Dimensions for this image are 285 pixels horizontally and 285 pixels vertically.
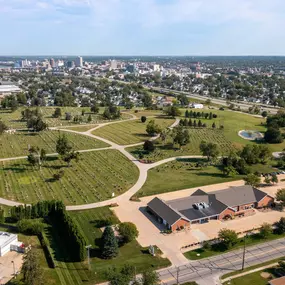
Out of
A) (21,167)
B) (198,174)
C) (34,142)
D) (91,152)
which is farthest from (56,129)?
(198,174)

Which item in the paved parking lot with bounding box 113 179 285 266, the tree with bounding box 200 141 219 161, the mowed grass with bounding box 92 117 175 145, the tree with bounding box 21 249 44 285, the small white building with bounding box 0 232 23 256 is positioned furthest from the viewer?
the mowed grass with bounding box 92 117 175 145

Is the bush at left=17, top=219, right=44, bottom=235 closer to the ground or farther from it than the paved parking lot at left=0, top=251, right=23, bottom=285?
farther from it

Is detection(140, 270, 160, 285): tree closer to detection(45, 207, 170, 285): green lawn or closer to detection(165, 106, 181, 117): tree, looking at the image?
detection(45, 207, 170, 285): green lawn

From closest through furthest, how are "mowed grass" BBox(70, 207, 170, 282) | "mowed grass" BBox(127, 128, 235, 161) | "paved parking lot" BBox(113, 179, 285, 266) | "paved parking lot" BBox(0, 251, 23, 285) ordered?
"paved parking lot" BBox(0, 251, 23, 285) < "mowed grass" BBox(70, 207, 170, 282) < "paved parking lot" BBox(113, 179, 285, 266) < "mowed grass" BBox(127, 128, 235, 161)

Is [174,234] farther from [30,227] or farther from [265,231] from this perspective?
[30,227]

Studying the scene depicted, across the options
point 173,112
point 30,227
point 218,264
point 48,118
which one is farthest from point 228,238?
point 48,118

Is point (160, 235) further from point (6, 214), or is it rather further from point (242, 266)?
point (6, 214)

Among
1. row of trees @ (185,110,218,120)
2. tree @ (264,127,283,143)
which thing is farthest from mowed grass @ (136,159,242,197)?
row of trees @ (185,110,218,120)
